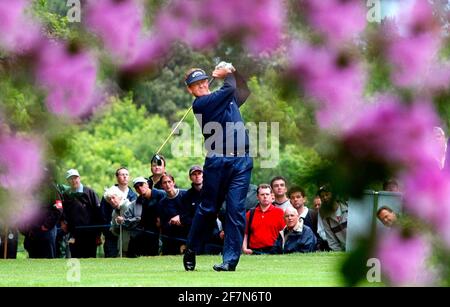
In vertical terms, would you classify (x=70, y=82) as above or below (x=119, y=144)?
Result: above

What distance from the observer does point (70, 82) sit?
206 cm

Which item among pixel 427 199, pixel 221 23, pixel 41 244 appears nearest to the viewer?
pixel 427 199

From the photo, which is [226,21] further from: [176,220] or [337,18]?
[176,220]

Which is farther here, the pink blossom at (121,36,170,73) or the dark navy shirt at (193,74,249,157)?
the dark navy shirt at (193,74,249,157)

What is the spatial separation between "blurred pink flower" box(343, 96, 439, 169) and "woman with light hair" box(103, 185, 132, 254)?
11.4 metres

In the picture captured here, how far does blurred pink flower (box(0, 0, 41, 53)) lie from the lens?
2125 mm

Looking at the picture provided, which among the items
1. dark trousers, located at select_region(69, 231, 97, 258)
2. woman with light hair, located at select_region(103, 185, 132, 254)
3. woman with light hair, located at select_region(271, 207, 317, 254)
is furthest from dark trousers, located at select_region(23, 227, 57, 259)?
woman with light hair, located at select_region(271, 207, 317, 254)

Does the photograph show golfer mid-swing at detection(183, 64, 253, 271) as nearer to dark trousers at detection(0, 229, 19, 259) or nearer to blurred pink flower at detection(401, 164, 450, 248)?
dark trousers at detection(0, 229, 19, 259)

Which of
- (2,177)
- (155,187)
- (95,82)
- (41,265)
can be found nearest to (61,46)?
(95,82)

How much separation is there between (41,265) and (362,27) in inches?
390

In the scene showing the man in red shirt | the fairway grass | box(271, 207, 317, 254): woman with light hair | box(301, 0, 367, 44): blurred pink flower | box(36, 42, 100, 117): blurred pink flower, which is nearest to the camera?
box(301, 0, 367, 44): blurred pink flower

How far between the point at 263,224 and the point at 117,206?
1.94m

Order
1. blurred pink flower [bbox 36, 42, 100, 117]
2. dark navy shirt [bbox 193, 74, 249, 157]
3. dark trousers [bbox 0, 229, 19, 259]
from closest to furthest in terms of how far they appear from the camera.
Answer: blurred pink flower [bbox 36, 42, 100, 117] → dark navy shirt [bbox 193, 74, 249, 157] → dark trousers [bbox 0, 229, 19, 259]

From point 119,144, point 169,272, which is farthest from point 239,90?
point 119,144
